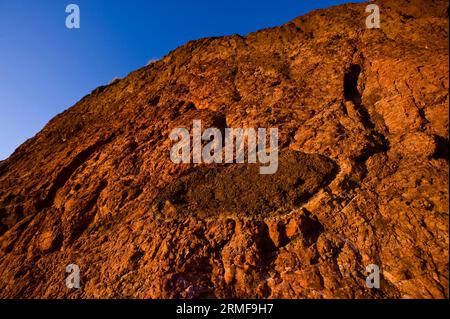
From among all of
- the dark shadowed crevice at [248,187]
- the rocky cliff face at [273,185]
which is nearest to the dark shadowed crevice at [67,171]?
the rocky cliff face at [273,185]

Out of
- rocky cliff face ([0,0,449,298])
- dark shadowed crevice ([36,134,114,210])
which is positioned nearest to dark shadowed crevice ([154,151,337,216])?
rocky cliff face ([0,0,449,298])

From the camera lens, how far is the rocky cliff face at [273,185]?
21.0 ft

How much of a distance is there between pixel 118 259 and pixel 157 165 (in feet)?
11.0

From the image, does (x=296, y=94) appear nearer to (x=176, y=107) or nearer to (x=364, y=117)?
(x=364, y=117)

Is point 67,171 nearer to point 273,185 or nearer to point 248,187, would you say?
point 248,187

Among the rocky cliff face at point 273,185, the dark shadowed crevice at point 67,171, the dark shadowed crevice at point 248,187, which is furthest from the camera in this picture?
the dark shadowed crevice at point 67,171

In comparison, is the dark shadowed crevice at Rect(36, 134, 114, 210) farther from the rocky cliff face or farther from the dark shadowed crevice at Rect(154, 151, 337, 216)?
the dark shadowed crevice at Rect(154, 151, 337, 216)

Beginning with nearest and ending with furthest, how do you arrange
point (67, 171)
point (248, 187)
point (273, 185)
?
point (273, 185) → point (248, 187) → point (67, 171)

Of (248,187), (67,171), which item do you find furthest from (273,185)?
(67,171)

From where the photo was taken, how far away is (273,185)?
26.3 feet

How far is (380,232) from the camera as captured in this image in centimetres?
640

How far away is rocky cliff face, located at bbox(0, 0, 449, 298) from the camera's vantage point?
6.40m

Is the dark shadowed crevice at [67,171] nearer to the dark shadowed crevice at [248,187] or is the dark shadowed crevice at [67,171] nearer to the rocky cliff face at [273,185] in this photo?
the rocky cliff face at [273,185]
